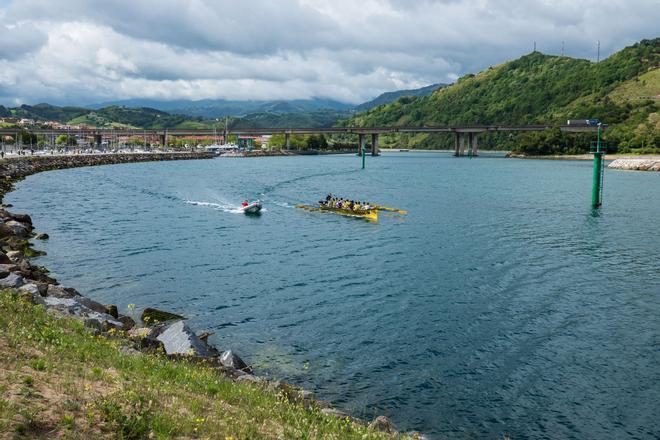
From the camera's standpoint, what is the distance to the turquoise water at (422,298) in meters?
22.5

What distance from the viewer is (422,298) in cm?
3606

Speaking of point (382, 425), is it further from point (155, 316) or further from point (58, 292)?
point (58, 292)

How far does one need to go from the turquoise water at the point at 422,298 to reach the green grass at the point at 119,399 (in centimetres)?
656

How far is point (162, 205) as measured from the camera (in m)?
83.2

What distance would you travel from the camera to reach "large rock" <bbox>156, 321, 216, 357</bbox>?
22878 mm

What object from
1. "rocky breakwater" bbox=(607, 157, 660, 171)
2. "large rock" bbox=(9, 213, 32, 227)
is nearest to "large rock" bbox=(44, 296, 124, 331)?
"large rock" bbox=(9, 213, 32, 227)

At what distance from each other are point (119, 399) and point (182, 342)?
10.5 meters

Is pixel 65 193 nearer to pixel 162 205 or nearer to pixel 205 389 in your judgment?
pixel 162 205

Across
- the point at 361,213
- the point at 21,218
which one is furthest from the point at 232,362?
the point at 361,213

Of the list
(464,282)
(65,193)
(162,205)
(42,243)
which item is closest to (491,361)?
(464,282)

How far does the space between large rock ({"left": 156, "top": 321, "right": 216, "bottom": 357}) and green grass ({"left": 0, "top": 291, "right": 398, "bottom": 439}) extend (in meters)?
3.56

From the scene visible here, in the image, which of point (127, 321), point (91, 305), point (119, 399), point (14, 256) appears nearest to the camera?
point (119, 399)

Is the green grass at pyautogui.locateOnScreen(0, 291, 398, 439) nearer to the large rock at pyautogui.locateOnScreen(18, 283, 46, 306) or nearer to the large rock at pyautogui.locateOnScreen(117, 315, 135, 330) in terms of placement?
the large rock at pyautogui.locateOnScreen(18, 283, 46, 306)

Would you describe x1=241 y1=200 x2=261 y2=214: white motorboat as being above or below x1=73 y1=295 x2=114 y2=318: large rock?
above
